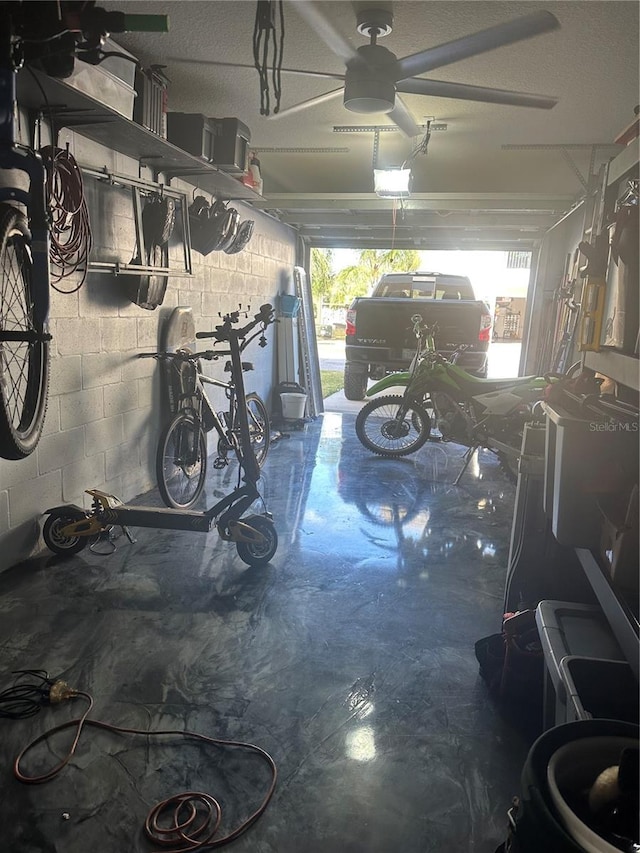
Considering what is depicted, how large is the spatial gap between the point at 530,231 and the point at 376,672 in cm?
662

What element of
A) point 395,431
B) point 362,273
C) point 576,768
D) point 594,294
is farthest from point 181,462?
point 362,273

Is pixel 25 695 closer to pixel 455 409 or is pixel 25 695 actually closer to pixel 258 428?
pixel 258 428

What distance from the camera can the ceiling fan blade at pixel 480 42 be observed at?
7.15 feet

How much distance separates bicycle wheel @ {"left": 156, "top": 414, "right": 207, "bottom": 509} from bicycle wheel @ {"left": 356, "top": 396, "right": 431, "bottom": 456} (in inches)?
75.2

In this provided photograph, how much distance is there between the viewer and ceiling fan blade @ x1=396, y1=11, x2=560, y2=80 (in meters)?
2.18

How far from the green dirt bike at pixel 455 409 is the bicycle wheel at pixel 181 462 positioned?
6.37ft

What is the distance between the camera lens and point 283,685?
7.36 ft

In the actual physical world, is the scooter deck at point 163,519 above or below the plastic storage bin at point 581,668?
below

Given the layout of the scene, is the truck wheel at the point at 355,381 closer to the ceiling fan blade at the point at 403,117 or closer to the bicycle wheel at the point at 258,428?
the bicycle wheel at the point at 258,428

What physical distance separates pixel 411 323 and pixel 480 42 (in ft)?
16.6

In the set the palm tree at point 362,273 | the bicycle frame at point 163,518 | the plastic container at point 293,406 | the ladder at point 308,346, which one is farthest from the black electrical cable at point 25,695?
the palm tree at point 362,273

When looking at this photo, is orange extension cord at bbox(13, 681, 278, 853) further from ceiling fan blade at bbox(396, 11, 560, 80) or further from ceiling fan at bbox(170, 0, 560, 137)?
ceiling fan blade at bbox(396, 11, 560, 80)

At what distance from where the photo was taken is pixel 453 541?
371cm

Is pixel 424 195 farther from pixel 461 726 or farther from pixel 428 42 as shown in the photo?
pixel 461 726
